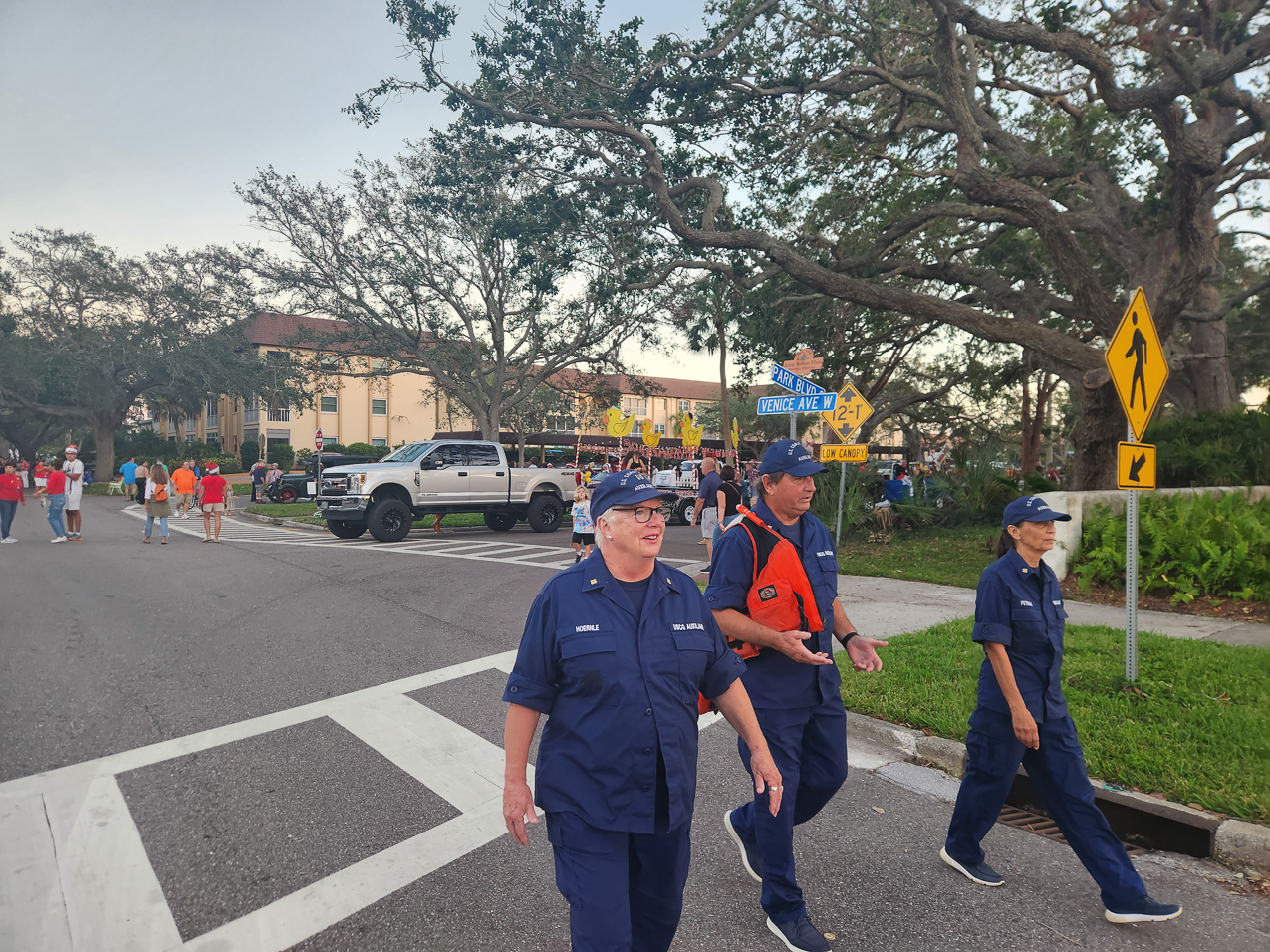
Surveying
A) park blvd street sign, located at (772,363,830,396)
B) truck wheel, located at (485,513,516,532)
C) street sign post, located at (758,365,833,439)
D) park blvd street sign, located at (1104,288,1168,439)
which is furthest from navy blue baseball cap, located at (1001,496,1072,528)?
truck wheel, located at (485,513,516,532)

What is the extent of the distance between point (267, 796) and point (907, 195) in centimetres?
1552

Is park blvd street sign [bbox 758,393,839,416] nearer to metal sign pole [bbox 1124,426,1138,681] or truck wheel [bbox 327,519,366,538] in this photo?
metal sign pole [bbox 1124,426,1138,681]

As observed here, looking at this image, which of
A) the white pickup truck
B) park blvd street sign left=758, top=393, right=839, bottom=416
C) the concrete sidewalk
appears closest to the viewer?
the concrete sidewalk

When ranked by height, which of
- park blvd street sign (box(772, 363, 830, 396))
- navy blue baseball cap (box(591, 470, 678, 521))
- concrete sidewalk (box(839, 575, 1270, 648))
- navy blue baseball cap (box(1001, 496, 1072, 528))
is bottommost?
concrete sidewalk (box(839, 575, 1270, 648))

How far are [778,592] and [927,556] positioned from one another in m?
11.2

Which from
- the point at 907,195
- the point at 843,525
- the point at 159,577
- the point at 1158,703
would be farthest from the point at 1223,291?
the point at 159,577

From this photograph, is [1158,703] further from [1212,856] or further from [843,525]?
[843,525]

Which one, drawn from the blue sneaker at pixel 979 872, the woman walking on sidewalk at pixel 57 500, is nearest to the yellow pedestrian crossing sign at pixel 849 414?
the blue sneaker at pixel 979 872

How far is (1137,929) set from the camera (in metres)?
3.07

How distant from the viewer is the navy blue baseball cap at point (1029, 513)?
328 centimetres

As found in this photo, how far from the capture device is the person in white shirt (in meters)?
16.9

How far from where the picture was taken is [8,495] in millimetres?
16266

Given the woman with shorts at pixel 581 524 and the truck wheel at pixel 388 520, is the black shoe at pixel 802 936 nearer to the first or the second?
the woman with shorts at pixel 581 524

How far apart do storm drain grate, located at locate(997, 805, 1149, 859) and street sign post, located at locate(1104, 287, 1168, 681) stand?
6.23ft
